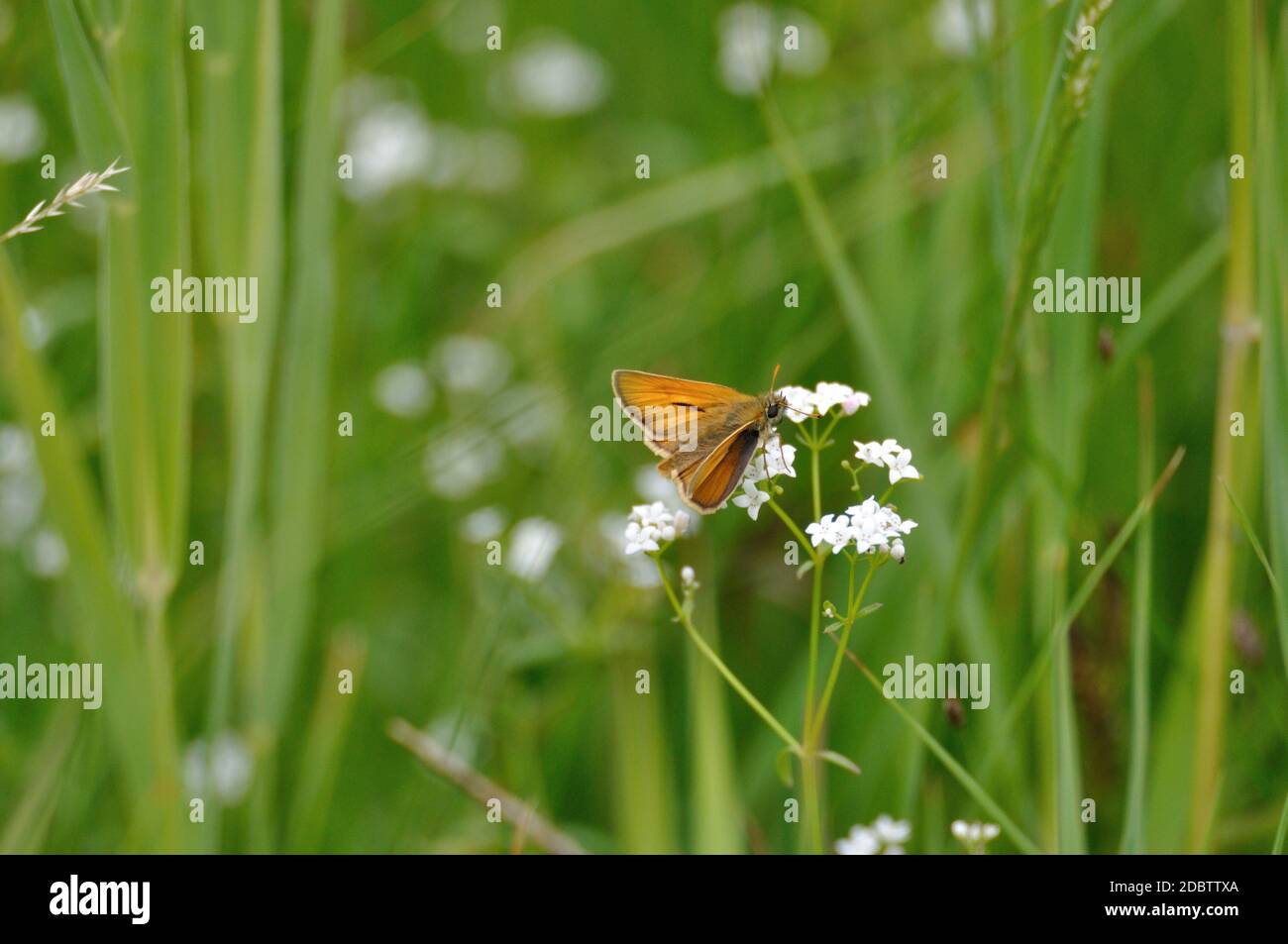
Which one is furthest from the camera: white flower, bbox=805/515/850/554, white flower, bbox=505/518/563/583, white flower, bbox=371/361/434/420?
white flower, bbox=371/361/434/420

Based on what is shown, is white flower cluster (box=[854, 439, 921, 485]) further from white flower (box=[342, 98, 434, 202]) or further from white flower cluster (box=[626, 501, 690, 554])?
white flower (box=[342, 98, 434, 202])

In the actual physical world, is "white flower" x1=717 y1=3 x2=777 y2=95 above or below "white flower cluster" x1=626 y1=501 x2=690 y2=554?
above

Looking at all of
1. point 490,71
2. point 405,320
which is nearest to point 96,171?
point 405,320

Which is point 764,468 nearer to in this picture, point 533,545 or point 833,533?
point 833,533

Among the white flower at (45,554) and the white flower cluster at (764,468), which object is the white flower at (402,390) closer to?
the white flower at (45,554)

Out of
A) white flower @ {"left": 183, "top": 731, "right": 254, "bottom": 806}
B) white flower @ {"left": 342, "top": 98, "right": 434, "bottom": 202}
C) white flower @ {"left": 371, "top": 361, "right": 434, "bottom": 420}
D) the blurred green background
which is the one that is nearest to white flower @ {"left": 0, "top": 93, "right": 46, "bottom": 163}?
the blurred green background

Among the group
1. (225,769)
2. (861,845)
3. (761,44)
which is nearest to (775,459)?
(861,845)
